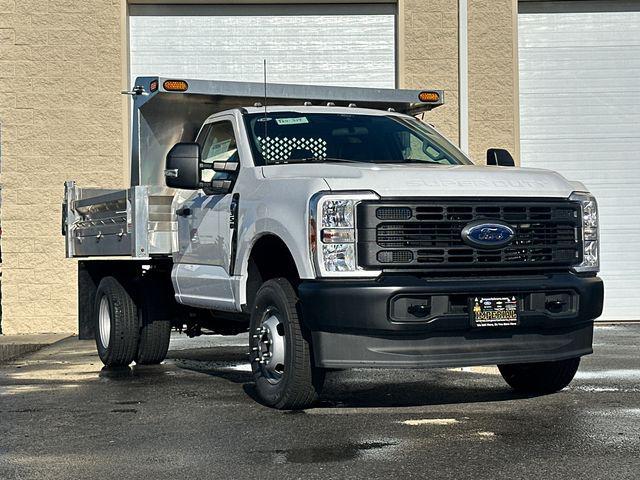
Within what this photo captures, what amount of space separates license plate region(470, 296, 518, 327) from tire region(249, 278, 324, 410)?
43.1 inches

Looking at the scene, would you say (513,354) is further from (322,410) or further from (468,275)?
(322,410)

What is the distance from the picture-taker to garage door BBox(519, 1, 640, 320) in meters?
17.7

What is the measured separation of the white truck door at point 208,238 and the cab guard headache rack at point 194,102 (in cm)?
47

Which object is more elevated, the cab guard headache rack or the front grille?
the cab guard headache rack

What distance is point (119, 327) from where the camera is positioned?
10.9 metres

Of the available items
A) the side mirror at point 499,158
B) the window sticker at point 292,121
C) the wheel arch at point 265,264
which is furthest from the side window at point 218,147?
the side mirror at point 499,158

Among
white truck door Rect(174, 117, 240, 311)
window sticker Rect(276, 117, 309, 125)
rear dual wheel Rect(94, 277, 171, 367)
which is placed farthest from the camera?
rear dual wheel Rect(94, 277, 171, 367)

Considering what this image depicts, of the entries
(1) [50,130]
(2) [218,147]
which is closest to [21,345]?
(1) [50,130]

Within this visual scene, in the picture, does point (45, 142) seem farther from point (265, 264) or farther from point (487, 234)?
point (487, 234)

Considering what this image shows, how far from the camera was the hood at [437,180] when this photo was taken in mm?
7328

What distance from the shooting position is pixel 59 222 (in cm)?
1678

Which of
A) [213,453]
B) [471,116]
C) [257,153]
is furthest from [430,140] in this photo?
[471,116]

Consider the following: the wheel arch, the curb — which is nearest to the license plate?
the wheel arch

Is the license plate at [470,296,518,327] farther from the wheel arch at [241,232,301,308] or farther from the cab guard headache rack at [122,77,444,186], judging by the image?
the cab guard headache rack at [122,77,444,186]
